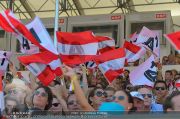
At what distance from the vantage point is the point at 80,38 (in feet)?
23.4

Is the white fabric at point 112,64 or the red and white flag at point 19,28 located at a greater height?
the red and white flag at point 19,28

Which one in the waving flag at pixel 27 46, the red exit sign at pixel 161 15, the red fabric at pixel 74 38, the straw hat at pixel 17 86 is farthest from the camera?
the red exit sign at pixel 161 15

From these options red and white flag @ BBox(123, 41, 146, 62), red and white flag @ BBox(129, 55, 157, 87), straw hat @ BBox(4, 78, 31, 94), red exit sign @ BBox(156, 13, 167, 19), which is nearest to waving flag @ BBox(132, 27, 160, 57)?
red and white flag @ BBox(123, 41, 146, 62)

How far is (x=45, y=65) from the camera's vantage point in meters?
6.71

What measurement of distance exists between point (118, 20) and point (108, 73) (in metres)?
7.15

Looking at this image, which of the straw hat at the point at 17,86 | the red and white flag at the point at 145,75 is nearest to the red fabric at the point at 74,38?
the red and white flag at the point at 145,75

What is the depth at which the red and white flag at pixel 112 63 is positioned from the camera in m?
7.65

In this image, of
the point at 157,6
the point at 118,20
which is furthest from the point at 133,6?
the point at 118,20

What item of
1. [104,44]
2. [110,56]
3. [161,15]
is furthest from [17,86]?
[161,15]

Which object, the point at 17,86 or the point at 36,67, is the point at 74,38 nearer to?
the point at 36,67

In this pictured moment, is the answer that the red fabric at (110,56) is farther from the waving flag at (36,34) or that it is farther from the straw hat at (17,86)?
the straw hat at (17,86)

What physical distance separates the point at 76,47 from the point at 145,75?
1.24 meters

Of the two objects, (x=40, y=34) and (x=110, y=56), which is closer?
(x=40, y=34)

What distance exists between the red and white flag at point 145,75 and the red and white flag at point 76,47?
792mm
